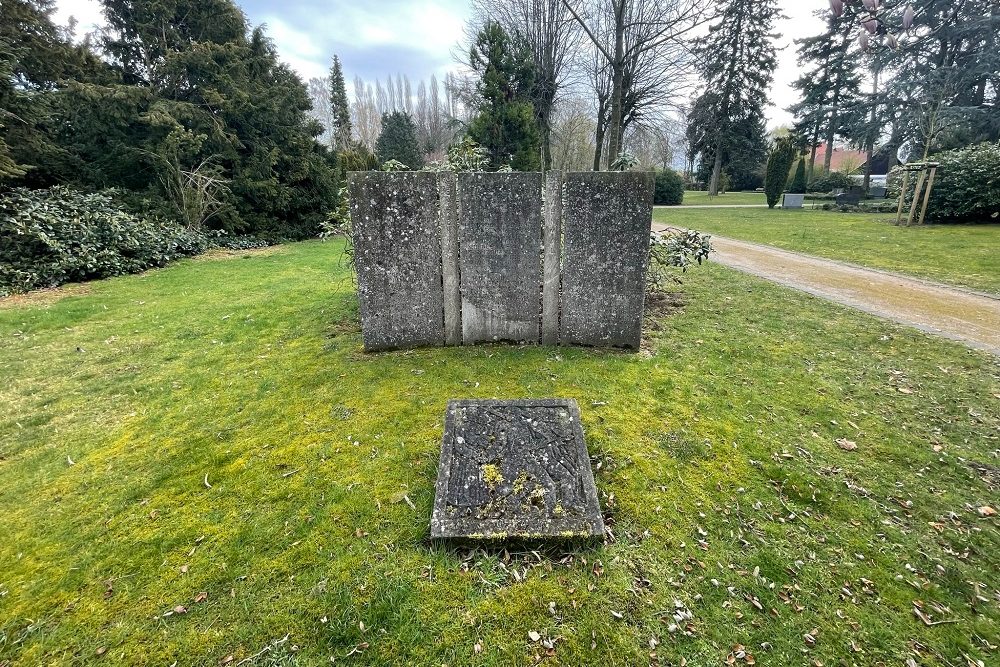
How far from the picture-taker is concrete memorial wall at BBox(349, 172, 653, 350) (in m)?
4.09

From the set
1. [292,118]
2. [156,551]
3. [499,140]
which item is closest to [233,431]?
[156,551]

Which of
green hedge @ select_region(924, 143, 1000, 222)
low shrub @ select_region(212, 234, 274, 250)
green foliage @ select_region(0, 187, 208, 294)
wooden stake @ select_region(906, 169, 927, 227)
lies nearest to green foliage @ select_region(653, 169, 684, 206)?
green hedge @ select_region(924, 143, 1000, 222)

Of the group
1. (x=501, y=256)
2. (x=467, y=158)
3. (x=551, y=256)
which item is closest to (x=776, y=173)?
(x=467, y=158)

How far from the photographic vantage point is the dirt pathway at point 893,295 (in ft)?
16.7

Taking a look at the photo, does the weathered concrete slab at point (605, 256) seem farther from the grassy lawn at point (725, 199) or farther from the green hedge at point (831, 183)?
the green hedge at point (831, 183)

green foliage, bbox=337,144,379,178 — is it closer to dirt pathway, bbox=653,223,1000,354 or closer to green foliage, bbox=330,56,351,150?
dirt pathway, bbox=653,223,1000,354

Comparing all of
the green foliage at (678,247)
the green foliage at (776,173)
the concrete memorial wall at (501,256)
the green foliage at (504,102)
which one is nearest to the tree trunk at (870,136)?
the green foliage at (776,173)

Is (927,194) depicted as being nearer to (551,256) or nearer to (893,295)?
(893,295)

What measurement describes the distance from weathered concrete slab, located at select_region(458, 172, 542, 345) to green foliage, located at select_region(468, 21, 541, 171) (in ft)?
49.4

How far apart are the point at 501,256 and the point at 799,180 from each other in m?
34.0

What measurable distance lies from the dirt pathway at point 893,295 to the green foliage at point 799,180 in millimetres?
25027

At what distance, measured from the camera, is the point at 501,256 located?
14.0ft

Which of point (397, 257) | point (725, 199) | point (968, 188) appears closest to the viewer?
point (397, 257)

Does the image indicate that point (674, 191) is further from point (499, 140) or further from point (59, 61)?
point (59, 61)
